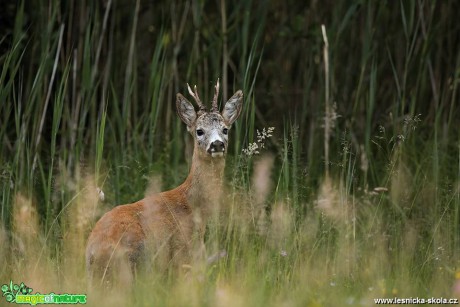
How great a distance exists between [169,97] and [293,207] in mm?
2325

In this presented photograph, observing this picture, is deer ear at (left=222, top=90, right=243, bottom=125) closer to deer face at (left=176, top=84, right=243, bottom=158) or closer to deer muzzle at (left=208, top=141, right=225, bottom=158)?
deer face at (left=176, top=84, right=243, bottom=158)

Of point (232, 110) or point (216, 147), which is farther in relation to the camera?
point (232, 110)

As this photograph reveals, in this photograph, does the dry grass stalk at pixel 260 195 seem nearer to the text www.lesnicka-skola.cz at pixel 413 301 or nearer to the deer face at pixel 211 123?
the deer face at pixel 211 123

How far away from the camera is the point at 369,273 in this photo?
5.01 metres

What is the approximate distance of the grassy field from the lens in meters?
5.07

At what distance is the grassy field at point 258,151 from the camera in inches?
200

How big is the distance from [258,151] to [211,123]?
0.32 meters

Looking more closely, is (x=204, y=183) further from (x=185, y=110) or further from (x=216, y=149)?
(x=185, y=110)

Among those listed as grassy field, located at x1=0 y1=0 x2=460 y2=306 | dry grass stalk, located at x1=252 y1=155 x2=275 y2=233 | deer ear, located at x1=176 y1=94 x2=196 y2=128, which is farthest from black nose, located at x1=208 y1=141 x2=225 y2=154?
deer ear, located at x1=176 y1=94 x2=196 y2=128

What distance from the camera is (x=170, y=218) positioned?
5.41 metres

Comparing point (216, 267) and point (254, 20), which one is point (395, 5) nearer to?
point (254, 20)

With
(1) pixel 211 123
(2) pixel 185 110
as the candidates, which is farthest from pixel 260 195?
(2) pixel 185 110

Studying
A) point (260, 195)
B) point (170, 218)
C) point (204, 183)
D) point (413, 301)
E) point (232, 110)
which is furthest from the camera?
point (232, 110)

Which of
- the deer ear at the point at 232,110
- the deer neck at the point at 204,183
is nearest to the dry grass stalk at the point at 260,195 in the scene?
the deer neck at the point at 204,183
